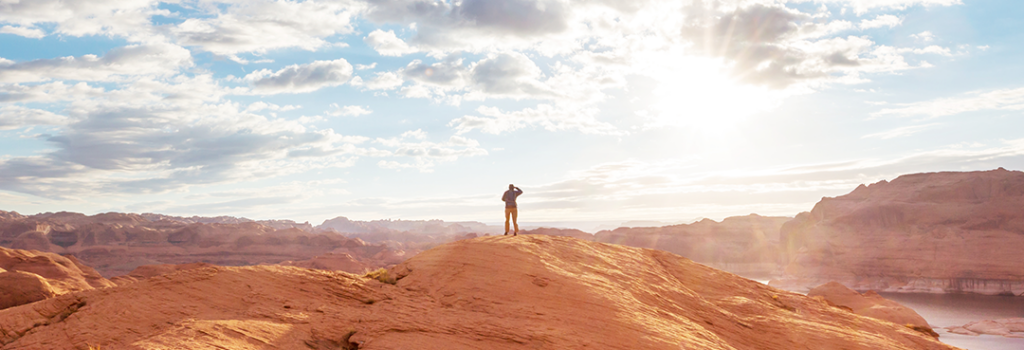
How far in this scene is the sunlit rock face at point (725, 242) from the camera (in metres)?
99.6

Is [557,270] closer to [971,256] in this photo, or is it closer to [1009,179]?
[971,256]

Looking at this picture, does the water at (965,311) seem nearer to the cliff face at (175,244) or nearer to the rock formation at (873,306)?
the rock formation at (873,306)

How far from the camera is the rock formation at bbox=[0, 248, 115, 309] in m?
20.3

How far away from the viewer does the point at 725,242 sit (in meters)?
104

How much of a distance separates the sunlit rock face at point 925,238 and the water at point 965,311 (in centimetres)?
330

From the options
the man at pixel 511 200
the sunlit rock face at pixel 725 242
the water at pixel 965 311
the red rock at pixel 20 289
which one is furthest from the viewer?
the sunlit rock face at pixel 725 242

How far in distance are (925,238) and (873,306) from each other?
46.4 metres

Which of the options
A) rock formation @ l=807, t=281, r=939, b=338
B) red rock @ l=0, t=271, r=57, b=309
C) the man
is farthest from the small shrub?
rock formation @ l=807, t=281, r=939, b=338

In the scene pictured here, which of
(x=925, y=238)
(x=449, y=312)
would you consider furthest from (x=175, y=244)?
(x=925, y=238)

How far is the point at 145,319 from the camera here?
9992 mm

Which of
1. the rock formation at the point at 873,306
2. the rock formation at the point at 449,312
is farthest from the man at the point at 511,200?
the rock formation at the point at 873,306

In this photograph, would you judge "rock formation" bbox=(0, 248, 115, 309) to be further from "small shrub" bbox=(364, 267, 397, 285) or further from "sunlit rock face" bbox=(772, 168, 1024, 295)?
"sunlit rock face" bbox=(772, 168, 1024, 295)

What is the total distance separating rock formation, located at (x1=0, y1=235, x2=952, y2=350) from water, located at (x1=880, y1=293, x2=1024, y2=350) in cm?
3600

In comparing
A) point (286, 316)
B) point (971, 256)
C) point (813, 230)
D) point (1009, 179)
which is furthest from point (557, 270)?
point (1009, 179)
